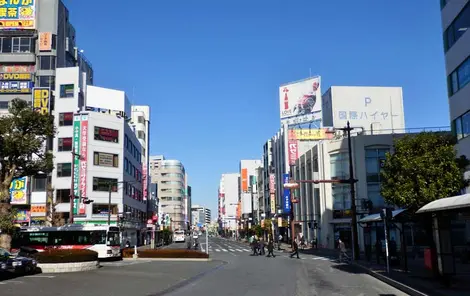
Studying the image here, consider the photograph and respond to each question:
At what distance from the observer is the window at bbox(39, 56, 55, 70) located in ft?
221

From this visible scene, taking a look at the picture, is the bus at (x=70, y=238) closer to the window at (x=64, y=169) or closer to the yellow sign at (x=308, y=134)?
the window at (x=64, y=169)

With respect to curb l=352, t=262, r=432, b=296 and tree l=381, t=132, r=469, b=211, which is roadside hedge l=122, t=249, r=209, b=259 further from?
tree l=381, t=132, r=469, b=211

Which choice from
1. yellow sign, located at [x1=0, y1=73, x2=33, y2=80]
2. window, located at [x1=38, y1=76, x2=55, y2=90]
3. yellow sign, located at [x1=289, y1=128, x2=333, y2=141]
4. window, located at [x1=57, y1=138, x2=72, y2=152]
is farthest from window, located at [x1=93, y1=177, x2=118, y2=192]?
yellow sign, located at [x1=289, y1=128, x2=333, y2=141]

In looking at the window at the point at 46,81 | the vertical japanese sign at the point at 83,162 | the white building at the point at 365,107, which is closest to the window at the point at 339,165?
the white building at the point at 365,107

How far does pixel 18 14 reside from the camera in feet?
223

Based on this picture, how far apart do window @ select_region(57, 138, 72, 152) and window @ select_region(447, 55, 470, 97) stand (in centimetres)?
4723

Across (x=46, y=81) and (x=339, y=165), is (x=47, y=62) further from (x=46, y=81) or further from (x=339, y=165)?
(x=339, y=165)

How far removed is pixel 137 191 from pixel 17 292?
61.9 m

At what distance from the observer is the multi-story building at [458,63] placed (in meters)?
29.6

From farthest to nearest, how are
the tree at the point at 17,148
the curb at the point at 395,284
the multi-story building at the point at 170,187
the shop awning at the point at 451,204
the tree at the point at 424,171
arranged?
the multi-story building at the point at 170,187 < the tree at the point at 17,148 < the tree at the point at 424,171 < the curb at the point at 395,284 < the shop awning at the point at 451,204

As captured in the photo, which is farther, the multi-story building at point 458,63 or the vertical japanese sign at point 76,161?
the vertical japanese sign at point 76,161

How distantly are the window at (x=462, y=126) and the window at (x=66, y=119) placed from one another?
47.8 meters

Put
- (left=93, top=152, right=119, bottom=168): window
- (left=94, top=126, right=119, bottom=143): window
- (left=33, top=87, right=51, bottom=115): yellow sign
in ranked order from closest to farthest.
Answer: (left=33, top=87, right=51, bottom=115): yellow sign, (left=93, top=152, right=119, bottom=168): window, (left=94, top=126, right=119, bottom=143): window

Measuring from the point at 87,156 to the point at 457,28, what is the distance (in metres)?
45.5
